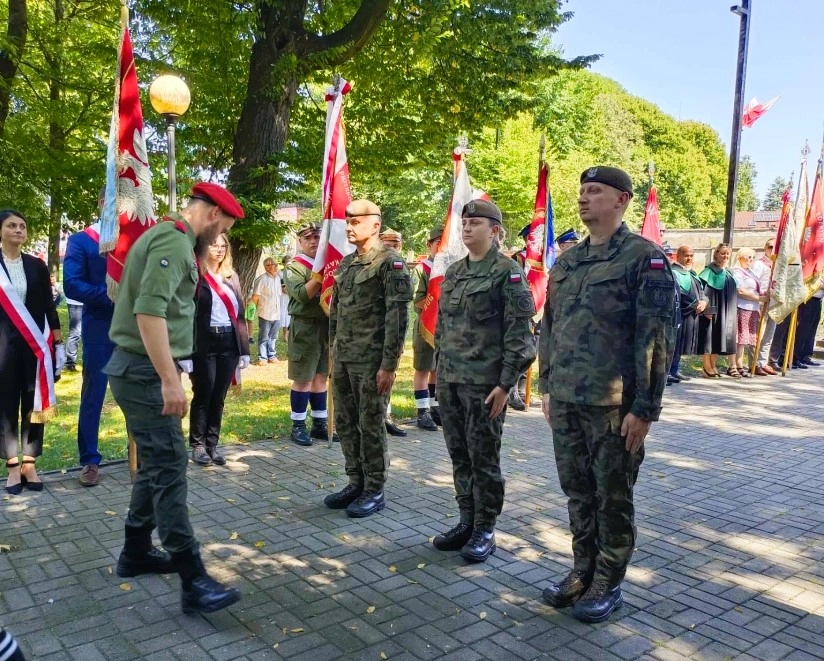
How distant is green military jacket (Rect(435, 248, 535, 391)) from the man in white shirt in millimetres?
8797

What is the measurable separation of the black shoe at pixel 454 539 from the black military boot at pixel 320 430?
3060 mm

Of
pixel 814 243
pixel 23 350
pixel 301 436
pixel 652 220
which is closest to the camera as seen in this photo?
pixel 23 350

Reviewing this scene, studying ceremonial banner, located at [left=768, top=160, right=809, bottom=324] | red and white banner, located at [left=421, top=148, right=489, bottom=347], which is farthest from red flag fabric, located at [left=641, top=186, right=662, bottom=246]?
red and white banner, located at [left=421, top=148, right=489, bottom=347]

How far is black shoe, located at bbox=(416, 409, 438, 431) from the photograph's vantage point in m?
8.05

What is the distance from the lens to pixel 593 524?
3744 millimetres

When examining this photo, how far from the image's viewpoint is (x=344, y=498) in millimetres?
5258

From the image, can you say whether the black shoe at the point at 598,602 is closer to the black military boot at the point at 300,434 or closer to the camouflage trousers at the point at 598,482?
the camouflage trousers at the point at 598,482

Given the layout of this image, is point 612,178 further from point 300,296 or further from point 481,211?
point 300,296

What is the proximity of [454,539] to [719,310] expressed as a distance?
8890 mm

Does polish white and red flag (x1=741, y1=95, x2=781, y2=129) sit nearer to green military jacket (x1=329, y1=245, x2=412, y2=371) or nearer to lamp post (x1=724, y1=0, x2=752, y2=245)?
lamp post (x1=724, y1=0, x2=752, y2=245)

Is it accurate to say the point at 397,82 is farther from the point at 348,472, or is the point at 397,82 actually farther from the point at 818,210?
the point at 348,472

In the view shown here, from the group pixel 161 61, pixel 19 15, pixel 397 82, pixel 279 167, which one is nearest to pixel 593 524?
pixel 279 167

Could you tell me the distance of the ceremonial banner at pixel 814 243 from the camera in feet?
39.6

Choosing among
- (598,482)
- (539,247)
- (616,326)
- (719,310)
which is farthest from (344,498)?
(719,310)
